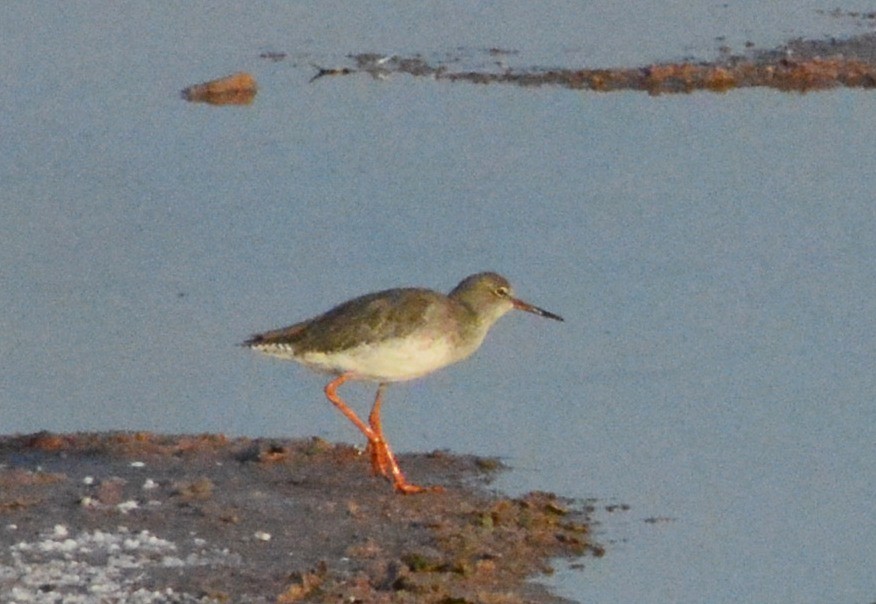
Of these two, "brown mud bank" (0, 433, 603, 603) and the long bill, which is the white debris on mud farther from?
the long bill

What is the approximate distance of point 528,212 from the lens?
1210 cm

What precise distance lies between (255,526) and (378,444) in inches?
39.3

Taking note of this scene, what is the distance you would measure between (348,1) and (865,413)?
417 inches

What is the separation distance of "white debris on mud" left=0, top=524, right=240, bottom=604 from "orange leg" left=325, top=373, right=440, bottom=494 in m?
1.12

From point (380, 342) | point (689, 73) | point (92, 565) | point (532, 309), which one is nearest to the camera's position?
point (92, 565)

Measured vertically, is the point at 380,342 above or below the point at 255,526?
above

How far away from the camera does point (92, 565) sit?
7.15m

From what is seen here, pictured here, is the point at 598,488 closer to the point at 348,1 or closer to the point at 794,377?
the point at 794,377

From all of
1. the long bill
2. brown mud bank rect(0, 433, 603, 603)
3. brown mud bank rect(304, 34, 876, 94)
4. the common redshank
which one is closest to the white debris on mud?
brown mud bank rect(0, 433, 603, 603)

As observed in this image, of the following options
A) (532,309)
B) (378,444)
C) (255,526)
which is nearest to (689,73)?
(532,309)

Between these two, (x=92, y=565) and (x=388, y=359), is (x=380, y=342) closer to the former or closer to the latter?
(x=388, y=359)

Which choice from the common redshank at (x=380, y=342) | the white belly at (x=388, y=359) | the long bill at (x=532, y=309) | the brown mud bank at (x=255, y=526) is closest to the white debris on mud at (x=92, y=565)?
the brown mud bank at (x=255, y=526)

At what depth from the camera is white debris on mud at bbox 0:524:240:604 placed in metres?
6.85

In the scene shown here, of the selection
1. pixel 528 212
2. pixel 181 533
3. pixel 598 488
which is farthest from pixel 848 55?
pixel 181 533
